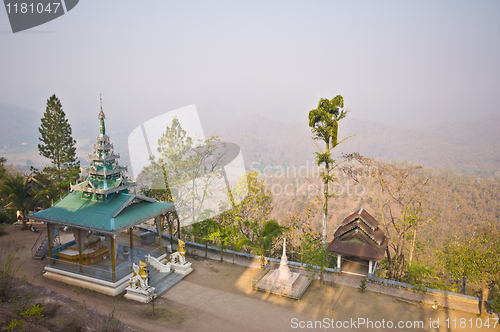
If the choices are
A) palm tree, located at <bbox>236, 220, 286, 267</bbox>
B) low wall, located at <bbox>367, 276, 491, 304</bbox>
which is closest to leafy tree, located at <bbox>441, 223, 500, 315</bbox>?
low wall, located at <bbox>367, 276, 491, 304</bbox>

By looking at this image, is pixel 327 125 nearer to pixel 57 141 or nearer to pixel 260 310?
pixel 260 310

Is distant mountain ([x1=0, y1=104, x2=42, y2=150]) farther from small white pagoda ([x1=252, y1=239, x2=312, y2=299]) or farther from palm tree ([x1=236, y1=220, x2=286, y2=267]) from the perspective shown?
small white pagoda ([x1=252, y1=239, x2=312, y2=299])

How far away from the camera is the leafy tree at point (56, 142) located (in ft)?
88.2

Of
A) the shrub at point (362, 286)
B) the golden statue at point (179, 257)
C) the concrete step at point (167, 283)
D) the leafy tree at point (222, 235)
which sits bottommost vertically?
the concrete step at point (167, 283)

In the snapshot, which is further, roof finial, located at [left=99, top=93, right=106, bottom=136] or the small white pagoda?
roof finial, located at [left=99, top=93, right=106, bottom=136]

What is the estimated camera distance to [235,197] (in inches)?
797

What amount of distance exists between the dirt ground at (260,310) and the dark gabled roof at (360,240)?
1.68 meters

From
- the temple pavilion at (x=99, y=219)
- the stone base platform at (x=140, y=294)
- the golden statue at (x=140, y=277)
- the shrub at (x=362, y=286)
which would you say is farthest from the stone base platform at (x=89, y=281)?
the shrub at (x=362, y=286)

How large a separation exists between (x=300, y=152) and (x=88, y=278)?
2143 inches

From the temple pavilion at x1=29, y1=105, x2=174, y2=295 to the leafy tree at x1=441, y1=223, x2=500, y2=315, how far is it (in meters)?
13.3

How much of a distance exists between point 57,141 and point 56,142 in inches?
5.2

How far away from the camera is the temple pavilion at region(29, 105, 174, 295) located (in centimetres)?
1419

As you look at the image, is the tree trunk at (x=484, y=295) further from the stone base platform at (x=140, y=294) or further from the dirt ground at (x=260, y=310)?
the stone base platform at (x=140, y=294)

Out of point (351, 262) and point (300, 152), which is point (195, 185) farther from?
point (300, 152)
